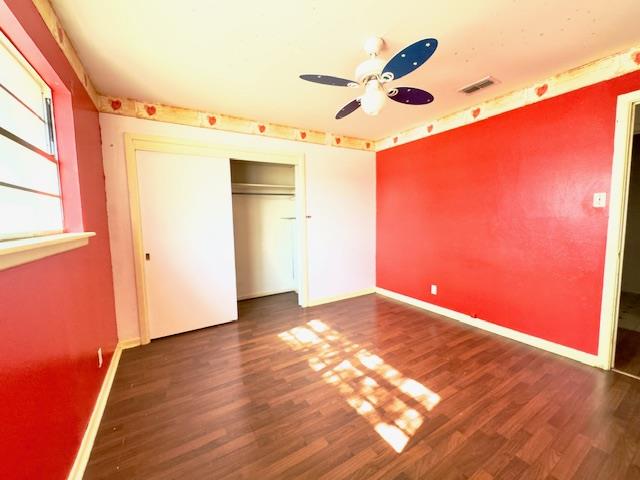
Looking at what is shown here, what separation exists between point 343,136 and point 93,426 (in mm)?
3856

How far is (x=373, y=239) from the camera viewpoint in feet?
13.9

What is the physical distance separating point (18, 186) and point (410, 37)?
2286 mm

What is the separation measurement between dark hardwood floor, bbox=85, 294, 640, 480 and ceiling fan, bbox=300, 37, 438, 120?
6.37 ft

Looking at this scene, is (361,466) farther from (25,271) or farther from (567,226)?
(567,226)

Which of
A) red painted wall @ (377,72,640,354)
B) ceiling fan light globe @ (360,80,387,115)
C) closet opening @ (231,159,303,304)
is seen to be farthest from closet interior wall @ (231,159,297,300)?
ceiling fan light globe @ (360,80,387,115)

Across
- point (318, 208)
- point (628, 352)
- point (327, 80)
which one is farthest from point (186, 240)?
point (628, 352)

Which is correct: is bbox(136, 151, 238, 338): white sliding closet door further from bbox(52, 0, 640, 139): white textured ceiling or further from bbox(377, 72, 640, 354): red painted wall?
bbox(377, 72, 640, 354): red painted wall

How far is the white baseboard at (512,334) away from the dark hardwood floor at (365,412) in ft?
0.36

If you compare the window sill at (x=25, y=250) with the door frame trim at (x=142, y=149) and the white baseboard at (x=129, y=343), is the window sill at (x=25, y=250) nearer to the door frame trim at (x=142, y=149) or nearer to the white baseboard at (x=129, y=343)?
the door frame trim at (x=142, y=149)

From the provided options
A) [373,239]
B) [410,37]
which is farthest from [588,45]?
[373,239]

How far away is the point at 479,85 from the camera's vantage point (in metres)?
2.34

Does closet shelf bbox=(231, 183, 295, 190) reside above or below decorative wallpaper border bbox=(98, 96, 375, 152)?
below

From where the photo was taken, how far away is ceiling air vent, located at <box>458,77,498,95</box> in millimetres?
2250

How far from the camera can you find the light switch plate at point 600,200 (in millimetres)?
2020
